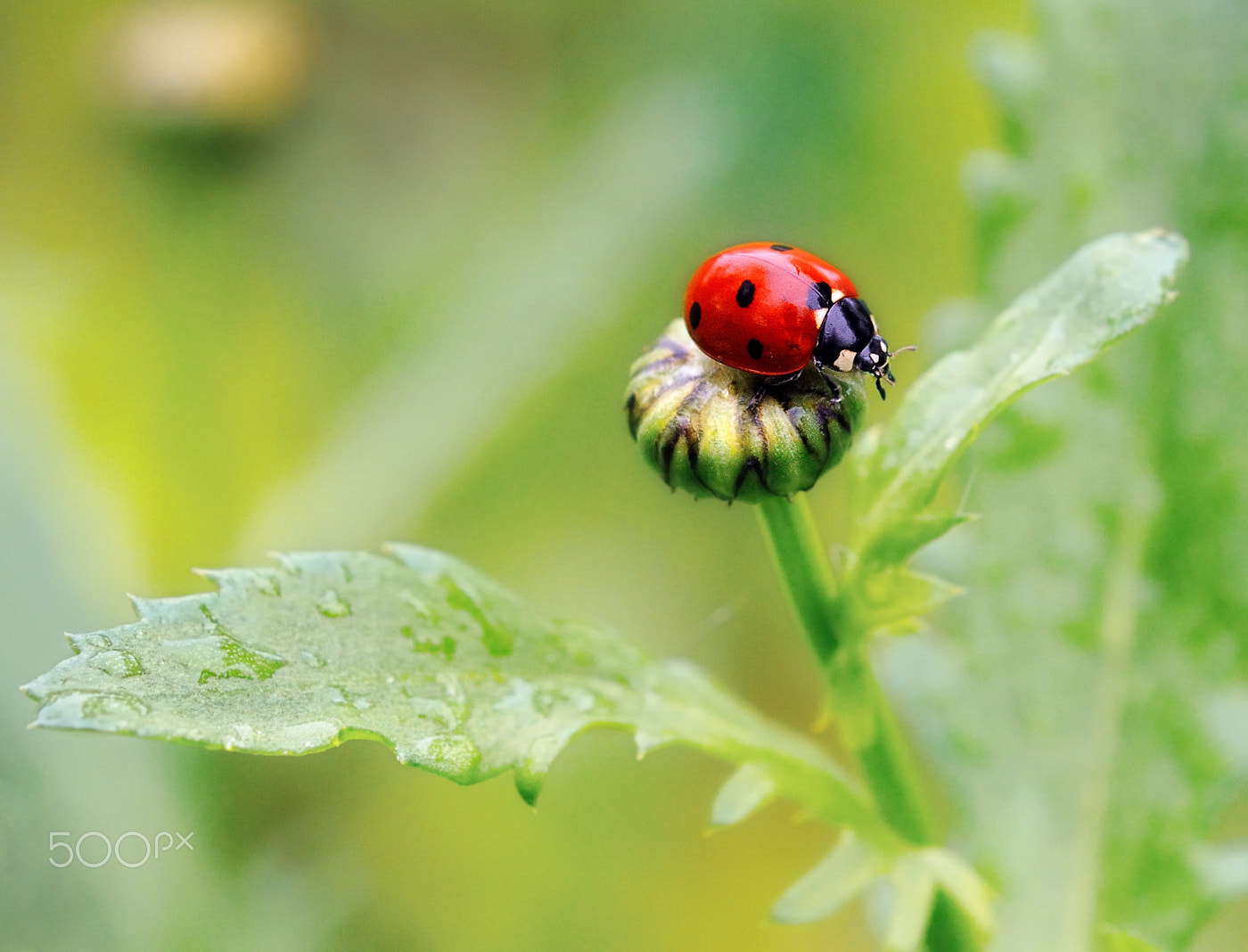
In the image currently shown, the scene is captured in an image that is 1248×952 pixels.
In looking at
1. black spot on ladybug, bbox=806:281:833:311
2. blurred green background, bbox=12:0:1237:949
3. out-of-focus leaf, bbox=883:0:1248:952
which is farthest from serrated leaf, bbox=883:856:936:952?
blurred green background, bbox=12:0:1237:949

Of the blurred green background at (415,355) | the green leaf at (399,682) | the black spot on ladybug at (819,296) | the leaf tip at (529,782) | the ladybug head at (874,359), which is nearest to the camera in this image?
the green leaf at (399,682)

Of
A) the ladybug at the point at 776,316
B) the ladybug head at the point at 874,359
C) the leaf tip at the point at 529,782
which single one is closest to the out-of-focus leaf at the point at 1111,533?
the ladybug head at the point at 874,359

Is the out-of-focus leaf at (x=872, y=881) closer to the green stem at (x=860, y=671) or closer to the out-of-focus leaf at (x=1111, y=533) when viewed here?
the green stem at (x=860, y=671)

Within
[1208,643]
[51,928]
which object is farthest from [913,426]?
[51,928]

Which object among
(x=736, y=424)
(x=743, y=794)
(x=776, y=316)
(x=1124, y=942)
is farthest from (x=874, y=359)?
(x=1124, y=942)

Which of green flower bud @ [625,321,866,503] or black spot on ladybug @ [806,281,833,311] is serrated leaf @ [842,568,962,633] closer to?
green flower bud @ [625,321,866,503]

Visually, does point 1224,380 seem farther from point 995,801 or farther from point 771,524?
point 771,524
